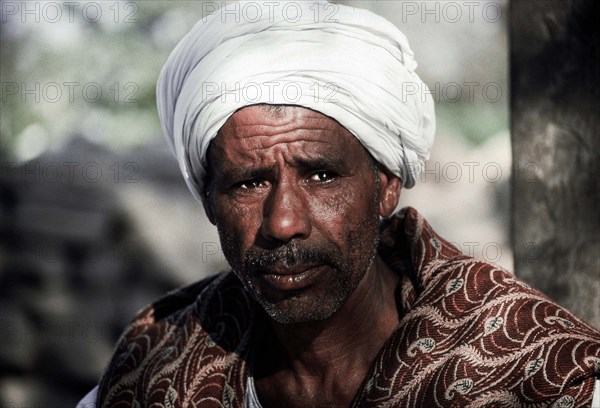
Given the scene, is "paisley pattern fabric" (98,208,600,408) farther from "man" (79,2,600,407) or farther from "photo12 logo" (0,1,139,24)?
"photo12 logo" (0,1,139,24)

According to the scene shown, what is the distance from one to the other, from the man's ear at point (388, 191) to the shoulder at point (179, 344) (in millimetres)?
496

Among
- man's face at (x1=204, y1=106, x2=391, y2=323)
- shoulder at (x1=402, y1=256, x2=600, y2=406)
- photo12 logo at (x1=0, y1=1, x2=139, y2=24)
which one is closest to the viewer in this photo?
shoulder at (x1=402, y1=256, x2=600, y2=406)

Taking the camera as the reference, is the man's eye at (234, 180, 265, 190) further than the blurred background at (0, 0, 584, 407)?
No

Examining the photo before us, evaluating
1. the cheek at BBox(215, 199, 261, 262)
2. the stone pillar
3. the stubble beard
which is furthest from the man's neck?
the stone pillar

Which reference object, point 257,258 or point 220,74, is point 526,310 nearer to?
point 257,258

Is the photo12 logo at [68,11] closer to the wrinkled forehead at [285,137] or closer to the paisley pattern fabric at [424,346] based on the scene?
the paisley pattern fabric at [424,346]

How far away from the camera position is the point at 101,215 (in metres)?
4.20

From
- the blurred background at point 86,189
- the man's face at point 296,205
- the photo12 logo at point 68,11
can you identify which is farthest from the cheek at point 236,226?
the photo12 logo at point 68,11

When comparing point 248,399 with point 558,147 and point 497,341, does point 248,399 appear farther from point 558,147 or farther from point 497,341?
point 558,147

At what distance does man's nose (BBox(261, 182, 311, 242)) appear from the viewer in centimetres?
→ 224

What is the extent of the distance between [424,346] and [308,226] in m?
0.41

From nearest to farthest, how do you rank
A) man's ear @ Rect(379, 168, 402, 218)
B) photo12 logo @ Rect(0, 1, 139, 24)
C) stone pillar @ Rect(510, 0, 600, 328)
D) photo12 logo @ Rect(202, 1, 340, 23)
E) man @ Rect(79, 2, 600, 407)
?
man @ Rect(79, 2, 600, 407)
photo12 logo @ Rect(202, 1, 340, 23)
man's ear @ Rect(379, 168, 402, 218)
stone pillar @ Rect(510, 0, 600, 328)
photo12 logo @ Rect(0, 1, 139, 24)

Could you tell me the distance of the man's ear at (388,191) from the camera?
8.34ft

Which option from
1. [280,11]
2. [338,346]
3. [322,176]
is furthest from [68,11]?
[338,346]
